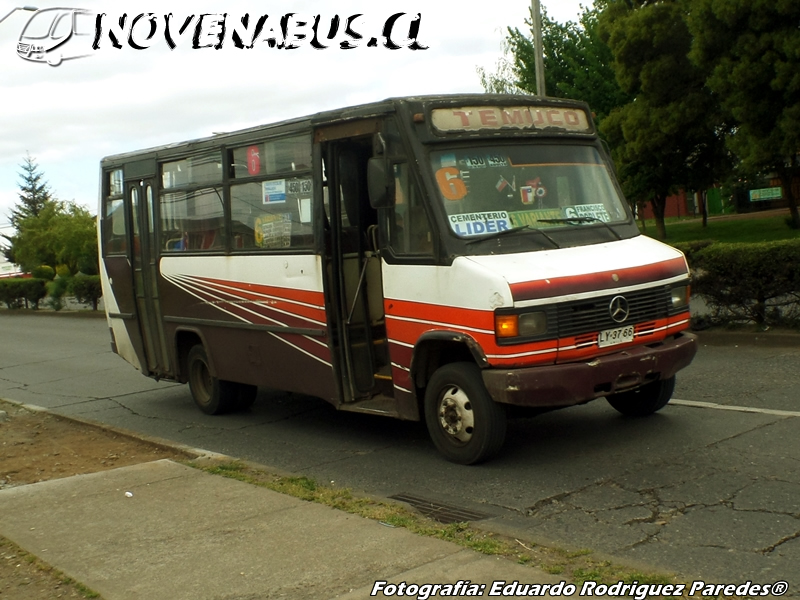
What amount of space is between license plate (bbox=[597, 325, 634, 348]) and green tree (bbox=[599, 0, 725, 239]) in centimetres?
2483

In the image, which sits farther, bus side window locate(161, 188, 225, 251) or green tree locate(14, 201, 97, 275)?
green tree locate(14, 201, 97, 275)

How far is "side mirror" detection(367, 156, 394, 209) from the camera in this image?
7.48 m

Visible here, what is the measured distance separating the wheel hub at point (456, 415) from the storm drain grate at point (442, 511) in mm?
774

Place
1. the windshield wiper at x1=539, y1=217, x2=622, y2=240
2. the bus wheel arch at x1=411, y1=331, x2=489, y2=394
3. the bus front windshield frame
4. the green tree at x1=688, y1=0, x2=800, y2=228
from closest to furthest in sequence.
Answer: the bus wheel arch at x1=411, y1=331, x2=489, y2=394, the bus front windshield frame, the windshield wiper at x1=539, y1=217, x2=622, y2=240, the green tree at x1=688, y1=0, x2=800, y2=228

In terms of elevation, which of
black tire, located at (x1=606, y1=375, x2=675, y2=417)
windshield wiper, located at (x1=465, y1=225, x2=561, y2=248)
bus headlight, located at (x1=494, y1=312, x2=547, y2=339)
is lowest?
black tire, located at (x1=606, y1=375, x2=675, y2=417)

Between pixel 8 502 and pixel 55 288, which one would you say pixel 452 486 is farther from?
pixel 55 288

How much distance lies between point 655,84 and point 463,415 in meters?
26.4

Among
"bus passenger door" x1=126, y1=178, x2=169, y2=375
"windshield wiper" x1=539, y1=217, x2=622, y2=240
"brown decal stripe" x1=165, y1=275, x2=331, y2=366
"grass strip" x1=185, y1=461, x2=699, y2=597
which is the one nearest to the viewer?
"grass strip" x1=185, y1=461, x2=699, y2=597

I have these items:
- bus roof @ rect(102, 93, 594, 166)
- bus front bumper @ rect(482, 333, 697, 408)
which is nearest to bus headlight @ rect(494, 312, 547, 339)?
bus front bumper @ rect(482, 333, 697, 408)

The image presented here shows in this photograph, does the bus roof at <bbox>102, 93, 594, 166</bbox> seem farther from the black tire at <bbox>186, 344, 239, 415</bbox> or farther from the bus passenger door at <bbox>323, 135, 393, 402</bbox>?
the black tire at <bbox>186, 344, 239, 415</bbox>

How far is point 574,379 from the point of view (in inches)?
268

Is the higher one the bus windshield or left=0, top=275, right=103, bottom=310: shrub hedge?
the bus windshield

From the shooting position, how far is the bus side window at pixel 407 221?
24.3 feet

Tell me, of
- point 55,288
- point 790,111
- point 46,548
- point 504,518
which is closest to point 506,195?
point 504,518
